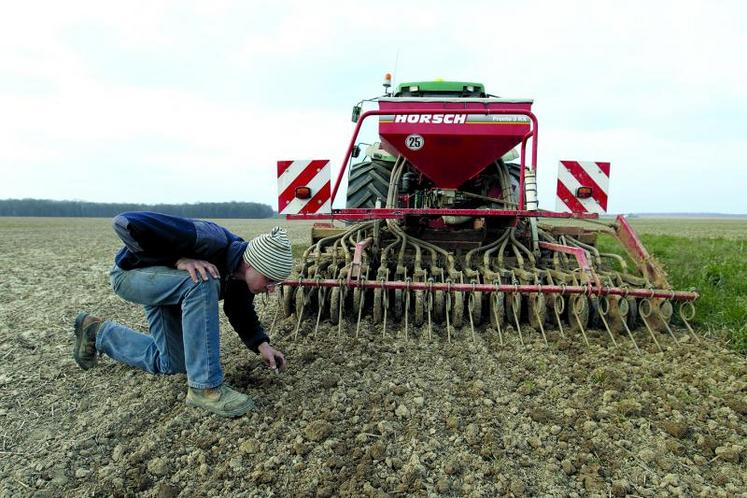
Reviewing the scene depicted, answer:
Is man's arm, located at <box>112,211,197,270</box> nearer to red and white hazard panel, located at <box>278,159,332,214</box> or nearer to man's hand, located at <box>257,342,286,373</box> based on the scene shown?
man's hand, located at <box>257,342,286,373</box>

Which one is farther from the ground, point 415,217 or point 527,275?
point 415,217

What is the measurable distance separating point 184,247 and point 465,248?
292cm

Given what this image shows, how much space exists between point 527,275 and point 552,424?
5.42 feet

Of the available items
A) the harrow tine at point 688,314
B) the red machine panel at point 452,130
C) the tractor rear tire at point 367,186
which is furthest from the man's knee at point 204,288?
the tractor rear tire at point 367,186

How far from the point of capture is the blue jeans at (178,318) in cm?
254

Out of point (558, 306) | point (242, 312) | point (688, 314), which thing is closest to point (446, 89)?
point (558, 306)

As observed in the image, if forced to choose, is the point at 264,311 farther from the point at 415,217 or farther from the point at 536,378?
the point at 536,378

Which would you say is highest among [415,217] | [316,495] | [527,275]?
[415,217]

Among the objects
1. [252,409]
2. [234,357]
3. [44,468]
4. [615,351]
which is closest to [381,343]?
[234,357]

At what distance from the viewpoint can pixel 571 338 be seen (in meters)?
3.62

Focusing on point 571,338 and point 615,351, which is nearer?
point 615,351

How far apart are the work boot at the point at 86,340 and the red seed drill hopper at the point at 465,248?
3.99 ft

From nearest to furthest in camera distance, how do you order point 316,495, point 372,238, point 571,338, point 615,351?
point 316,495, point 615,351, point 571,338, point 372,238

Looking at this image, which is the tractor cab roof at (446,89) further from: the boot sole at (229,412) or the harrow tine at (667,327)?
the boot sole at (229,412)
